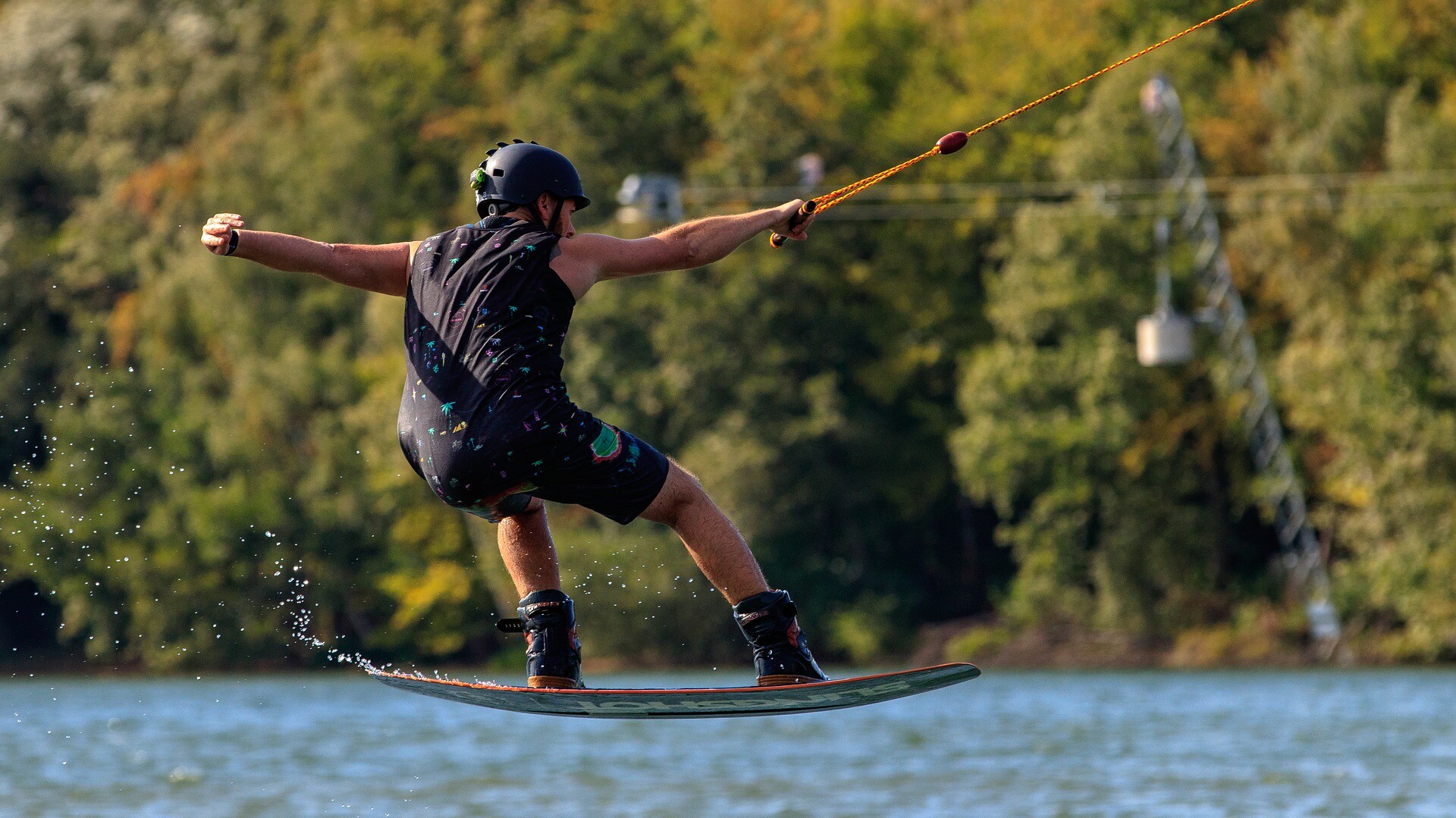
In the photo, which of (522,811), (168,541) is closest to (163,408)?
(168,541)

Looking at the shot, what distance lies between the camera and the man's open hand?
274 inches

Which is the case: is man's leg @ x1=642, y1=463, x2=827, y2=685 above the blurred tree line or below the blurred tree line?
below

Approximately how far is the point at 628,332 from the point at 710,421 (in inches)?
85.1

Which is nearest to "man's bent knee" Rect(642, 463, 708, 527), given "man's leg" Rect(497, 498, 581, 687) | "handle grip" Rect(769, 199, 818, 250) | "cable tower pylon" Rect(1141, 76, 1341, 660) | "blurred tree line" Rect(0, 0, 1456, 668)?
"man's leg" Rect(497, 498, 581, 687)

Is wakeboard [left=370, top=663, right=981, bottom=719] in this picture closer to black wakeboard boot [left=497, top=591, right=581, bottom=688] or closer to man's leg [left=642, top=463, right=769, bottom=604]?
black wakeboard boot [left=497, top=591, right=581, bottom=688]

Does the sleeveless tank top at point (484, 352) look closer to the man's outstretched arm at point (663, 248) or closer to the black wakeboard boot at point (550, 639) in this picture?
the man's outstretched arm at point (663, 248)

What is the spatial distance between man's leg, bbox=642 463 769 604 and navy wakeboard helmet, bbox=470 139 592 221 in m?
0.98

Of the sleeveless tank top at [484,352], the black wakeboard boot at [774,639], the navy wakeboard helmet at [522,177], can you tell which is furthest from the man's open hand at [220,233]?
the black wakeboard boot at [774,639]

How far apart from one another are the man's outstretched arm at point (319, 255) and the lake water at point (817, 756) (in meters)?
11.4

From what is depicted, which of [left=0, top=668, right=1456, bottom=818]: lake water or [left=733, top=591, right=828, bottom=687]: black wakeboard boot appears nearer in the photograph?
[left=733, top=591, right=828, bottom=687]: black wakeboard boot

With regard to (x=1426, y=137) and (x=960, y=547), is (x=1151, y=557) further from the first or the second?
(x=1426, y=137)

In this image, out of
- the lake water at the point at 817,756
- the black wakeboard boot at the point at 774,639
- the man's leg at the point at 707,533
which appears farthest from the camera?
the lake water at the point at 817,756

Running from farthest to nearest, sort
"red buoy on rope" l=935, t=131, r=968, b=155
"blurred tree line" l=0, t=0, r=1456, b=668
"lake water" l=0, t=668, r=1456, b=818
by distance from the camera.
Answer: "blurred tree line" l=0, t=0, r=1456, b=668, "lake water" l=0, t=668, r=1456, b=818, "red buoy on rope" l=935, t=131, r=968, b=155

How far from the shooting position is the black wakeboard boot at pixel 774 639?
7520 millimetres
